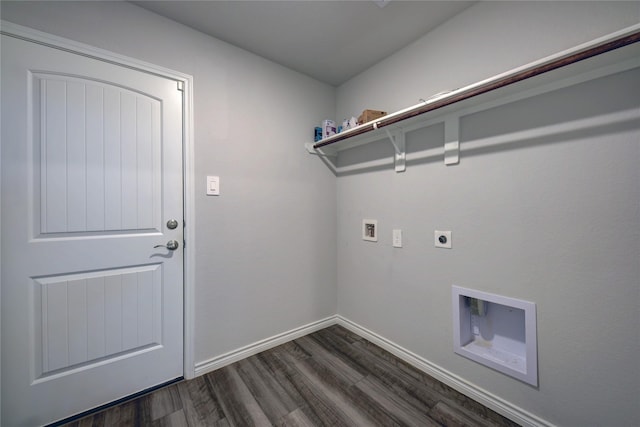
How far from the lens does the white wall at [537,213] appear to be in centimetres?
105

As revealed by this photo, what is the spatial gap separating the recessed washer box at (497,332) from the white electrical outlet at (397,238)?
46 centimetres

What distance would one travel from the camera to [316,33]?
171 centimetres

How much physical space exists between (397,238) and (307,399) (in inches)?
47.7

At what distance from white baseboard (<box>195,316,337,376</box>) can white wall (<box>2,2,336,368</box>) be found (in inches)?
1.5

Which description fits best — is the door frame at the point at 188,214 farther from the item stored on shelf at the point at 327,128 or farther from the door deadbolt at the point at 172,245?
the item stored on shelf at the point at 327,128

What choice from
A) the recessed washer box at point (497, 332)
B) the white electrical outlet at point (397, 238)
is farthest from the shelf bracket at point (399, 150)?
the recessed washer box at point (497, 332)

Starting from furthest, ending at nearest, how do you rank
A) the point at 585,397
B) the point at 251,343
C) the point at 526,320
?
1. the point at 251,343
2. the point at 526,320
3. the point at 585,397

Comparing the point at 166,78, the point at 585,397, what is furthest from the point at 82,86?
the point at 585,397

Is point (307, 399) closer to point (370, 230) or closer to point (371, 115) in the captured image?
point (370, 230)

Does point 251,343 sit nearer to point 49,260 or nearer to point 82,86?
point 49,260

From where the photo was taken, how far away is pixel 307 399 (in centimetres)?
149

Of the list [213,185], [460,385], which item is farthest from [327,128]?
[460,385]

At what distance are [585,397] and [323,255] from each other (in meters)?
1.77

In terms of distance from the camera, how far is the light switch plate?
68.5 inches
